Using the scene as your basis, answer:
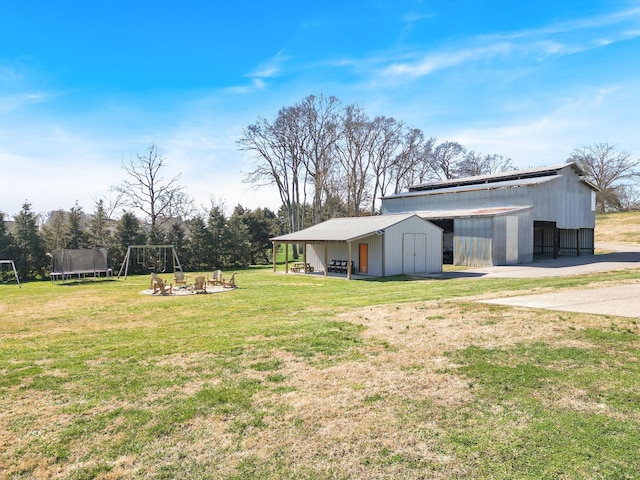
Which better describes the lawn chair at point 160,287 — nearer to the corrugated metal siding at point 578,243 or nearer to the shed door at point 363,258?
the shed door at point 363,258

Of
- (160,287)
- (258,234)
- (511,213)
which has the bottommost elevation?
(160,287)

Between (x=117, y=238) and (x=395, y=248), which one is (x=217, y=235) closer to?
(x=117, y=238)

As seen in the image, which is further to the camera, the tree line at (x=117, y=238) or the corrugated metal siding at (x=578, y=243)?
the corrugated metal siding at (x=578, y=243)

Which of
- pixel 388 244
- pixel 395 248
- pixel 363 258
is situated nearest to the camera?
pixel 388 244

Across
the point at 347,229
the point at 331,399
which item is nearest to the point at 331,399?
the point at 331,399

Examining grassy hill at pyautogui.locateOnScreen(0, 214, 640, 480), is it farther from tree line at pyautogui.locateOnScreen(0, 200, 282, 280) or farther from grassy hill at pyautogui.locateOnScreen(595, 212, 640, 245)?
grassy hill at pyautogui.locateOnScreen(595, 212, 640, 245)

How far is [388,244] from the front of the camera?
21328 millimetres

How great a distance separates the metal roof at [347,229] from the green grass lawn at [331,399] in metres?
12.1

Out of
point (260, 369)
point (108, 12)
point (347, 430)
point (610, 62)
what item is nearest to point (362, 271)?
point (610, 62)

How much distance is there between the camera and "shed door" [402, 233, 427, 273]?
72.2 feet

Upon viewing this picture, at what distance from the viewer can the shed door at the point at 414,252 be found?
22016mm

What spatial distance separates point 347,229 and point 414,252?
392cm

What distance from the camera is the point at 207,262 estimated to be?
3312 centimetres

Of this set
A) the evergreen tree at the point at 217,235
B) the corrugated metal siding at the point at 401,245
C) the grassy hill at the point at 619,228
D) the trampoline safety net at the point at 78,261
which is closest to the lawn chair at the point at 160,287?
the trampoline safety net at the point at 78,261
